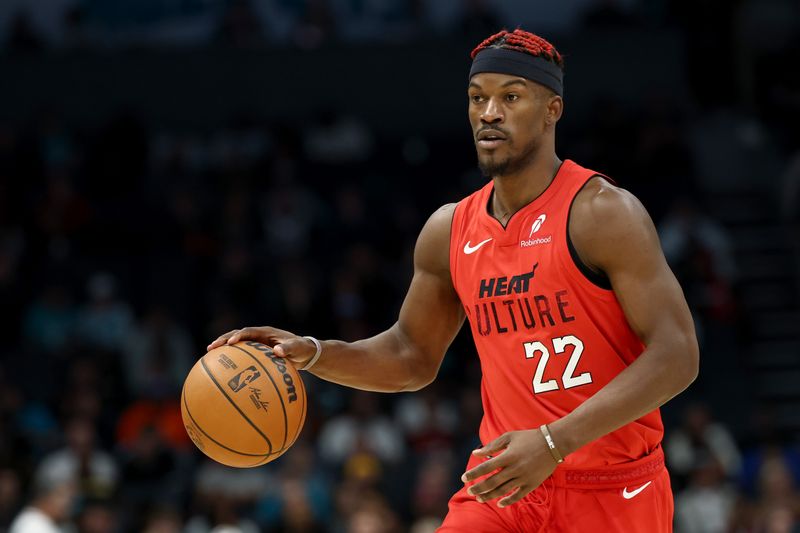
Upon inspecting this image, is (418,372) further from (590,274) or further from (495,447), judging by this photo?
(495,447)

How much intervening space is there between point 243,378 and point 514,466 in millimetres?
1220

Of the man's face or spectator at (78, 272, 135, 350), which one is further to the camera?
spectator at (78, 272, 135, 350)

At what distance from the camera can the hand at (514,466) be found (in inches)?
156

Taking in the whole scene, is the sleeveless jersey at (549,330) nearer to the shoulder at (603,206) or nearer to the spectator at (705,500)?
the shoulder at (603,206)

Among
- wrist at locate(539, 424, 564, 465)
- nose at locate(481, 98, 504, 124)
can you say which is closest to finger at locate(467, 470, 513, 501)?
wrist at locate(539, 424, 564, 465)

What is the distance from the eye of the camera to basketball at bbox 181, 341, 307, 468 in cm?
468

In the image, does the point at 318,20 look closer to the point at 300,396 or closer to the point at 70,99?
the point at 70,99

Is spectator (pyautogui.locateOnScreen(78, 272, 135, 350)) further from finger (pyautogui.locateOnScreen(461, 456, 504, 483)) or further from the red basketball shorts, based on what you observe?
finger (pyautogui.locateOnScreen(461, 456, 504, 483))

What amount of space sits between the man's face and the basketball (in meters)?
1.13

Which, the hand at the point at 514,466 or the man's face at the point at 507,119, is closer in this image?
the hand at the point at 514,466

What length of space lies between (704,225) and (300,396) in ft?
34.2

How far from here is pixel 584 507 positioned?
14.6 ft

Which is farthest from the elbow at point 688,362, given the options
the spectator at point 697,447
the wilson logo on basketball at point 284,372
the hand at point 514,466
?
the spectator at point 697,447

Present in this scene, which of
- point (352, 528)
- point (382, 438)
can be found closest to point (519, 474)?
point (352, 528)
